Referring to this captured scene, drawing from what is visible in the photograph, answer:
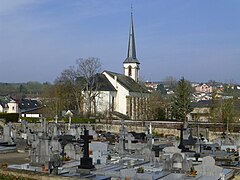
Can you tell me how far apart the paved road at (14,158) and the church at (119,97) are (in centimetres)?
3505

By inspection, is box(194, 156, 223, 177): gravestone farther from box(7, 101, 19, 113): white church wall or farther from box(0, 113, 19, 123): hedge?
box(7, 101, 19, 113): white church wall

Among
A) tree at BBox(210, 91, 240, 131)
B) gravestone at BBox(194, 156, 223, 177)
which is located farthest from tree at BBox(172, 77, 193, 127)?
gravestone at BBox(194, 156, 223, 177)

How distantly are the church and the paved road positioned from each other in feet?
115

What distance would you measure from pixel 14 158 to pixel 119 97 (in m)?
45.4

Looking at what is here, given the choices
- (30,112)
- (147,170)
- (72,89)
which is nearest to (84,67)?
(72,89)

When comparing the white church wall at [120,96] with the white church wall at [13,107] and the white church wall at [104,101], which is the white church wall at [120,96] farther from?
the white church wall at [13,107]

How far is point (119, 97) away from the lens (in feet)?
216

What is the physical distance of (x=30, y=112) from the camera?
2936 inches

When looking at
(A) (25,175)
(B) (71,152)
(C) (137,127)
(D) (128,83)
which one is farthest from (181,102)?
(A) (25,175)

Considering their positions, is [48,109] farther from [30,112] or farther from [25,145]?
[25,145]

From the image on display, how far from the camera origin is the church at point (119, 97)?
200ft

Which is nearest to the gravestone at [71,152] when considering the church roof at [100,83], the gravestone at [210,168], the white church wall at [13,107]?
the gravestone at [210,168]

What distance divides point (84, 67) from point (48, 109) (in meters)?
8.45

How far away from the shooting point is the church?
60.8 m
